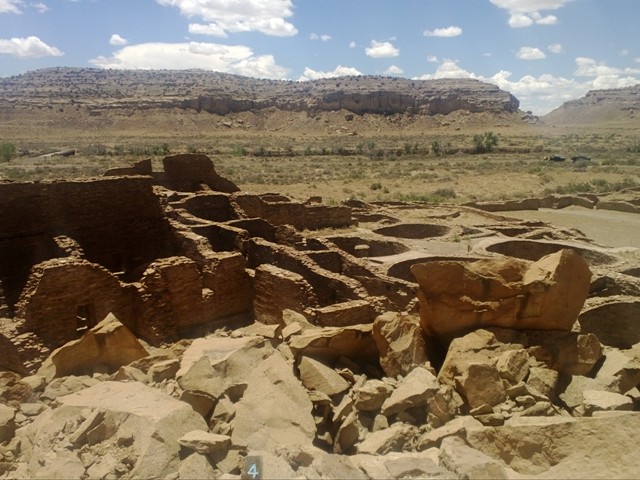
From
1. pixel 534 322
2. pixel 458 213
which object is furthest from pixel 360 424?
pixel 458 213

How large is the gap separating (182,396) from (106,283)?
17.6 feet

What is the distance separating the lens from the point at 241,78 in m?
157

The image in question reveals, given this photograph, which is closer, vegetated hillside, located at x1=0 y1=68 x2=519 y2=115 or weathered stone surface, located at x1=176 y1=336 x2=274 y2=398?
weathered stone surface, located at x1=176 y1=336 x2=274 y2=398

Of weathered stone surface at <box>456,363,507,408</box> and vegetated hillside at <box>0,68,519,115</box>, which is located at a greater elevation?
vegetated hillside at <box>0,68,519,115</box>

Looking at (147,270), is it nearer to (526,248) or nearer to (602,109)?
(526,248)

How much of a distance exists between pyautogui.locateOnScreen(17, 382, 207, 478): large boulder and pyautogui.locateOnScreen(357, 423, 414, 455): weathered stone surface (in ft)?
4.88

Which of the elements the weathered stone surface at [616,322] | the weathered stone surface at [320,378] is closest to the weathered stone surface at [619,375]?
the weathered stone surface at [320,378]

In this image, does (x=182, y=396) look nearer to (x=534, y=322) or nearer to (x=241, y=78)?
(x=534, y=322)

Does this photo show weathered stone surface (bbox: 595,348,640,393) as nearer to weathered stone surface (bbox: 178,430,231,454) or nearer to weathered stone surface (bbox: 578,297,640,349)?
weathered stone surface (bbox: 178,430,231,454)

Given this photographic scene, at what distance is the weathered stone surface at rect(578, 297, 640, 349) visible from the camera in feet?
35.8

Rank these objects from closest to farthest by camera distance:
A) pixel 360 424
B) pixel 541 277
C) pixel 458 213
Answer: pixel 360 424 → pixel 541 277 → pixel 458 213

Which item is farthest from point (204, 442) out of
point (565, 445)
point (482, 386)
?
point (565, 445)

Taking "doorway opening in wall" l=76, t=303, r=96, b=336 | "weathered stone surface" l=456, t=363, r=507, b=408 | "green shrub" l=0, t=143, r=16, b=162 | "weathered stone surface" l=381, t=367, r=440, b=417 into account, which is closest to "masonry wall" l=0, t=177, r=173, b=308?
"doorway opening in wall" l=76, t=303, r=96, b=336

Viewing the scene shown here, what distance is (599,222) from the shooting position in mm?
24391
